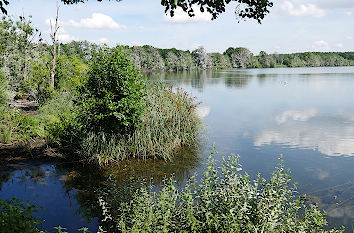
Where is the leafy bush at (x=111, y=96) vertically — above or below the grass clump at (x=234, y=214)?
A: above

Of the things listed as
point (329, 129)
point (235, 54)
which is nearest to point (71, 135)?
point (329, 129)

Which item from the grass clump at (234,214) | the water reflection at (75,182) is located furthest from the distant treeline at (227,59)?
the grass clump at (234,214)

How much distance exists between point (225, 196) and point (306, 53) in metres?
150

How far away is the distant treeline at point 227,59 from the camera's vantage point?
90662 millimetres

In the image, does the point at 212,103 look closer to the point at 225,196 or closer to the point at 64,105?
the point at 64,105

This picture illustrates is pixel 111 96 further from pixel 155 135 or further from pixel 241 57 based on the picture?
pixel 241 57

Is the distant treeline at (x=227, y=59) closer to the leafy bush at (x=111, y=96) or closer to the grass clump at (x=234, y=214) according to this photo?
the leafy bush at (x=111, y=96)

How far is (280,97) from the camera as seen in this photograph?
27.8 m

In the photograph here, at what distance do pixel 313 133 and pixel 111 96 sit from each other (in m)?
10.1

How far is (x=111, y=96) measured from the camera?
31.1 feet

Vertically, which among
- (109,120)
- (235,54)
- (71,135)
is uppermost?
(235,54)

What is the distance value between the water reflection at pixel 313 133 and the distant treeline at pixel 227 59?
6490 centimetres

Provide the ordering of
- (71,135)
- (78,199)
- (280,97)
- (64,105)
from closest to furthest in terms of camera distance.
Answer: (78,199), (71,135), (64,105), (280,97)

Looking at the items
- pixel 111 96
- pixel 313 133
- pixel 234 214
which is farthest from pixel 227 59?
pixel 234 214
